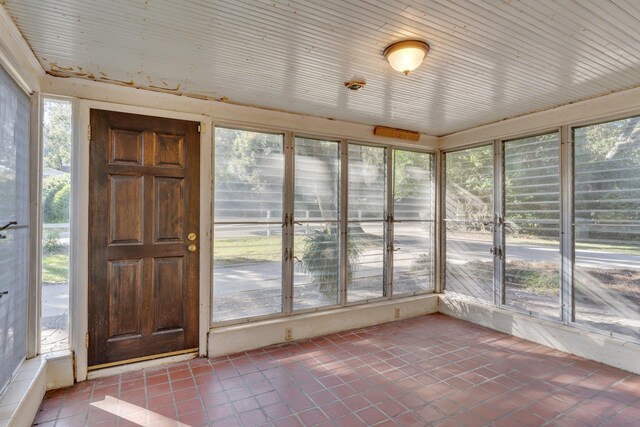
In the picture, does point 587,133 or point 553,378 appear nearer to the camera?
point 553,378

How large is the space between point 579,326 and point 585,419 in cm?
132

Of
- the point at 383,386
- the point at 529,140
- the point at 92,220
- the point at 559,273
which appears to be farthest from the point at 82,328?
Answer: the point at 529,140

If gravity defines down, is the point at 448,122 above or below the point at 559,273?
above

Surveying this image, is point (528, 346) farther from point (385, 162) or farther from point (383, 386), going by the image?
point (385, 162)

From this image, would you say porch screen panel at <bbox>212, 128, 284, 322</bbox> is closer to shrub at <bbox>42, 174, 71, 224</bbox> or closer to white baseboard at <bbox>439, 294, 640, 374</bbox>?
shrub at <bbox>42, 174, 71, 224</bbox>

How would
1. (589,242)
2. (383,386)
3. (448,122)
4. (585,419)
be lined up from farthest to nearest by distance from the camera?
(448,122)
(589,242)
(383,386)
(585,419)

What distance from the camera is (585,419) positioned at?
7.32 ft

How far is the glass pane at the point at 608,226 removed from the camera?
2934 mm

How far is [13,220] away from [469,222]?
4474mm

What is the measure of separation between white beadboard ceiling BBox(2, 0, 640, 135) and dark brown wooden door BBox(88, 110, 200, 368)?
483 millimetres

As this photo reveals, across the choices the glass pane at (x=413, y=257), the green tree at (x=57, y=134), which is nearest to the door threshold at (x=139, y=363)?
the green tree at (x=57, y=134)

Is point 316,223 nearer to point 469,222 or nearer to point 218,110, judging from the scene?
point 218,110

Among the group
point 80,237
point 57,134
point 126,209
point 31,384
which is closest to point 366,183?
point 126,209

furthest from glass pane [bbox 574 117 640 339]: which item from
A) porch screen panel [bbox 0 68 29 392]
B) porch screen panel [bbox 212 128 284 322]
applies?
porch screen panel [bbox 0 68 29 392]
